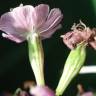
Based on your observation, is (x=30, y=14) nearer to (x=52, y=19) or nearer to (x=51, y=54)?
(x=52, y=19)

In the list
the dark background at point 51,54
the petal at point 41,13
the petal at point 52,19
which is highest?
the petal at point 41,13

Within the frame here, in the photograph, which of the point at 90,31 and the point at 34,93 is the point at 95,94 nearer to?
the point at 90,31

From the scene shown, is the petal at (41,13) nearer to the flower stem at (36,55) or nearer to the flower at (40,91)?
the flower stem at (36,55)

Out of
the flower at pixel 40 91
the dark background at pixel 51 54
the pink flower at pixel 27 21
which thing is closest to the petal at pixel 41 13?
the pink flower at pixel 27 21

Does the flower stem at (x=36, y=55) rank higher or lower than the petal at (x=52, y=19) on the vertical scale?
lower

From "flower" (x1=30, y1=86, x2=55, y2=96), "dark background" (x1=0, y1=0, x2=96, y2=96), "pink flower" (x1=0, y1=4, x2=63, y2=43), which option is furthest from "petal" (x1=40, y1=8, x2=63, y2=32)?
"dark background" (x1=0, y1=0, x2=96, y2=96)

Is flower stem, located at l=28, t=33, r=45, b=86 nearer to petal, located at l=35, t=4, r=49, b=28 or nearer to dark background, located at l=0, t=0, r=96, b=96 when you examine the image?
petal, located at l=35, t=4, r=49, b=28

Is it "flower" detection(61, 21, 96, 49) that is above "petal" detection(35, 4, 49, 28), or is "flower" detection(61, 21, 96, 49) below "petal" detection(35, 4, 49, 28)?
below
